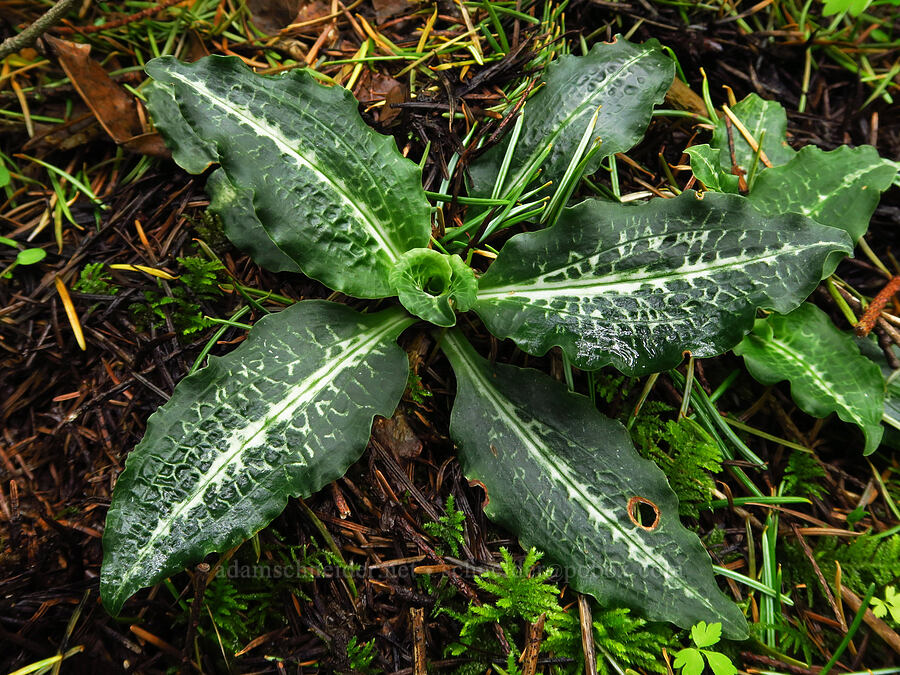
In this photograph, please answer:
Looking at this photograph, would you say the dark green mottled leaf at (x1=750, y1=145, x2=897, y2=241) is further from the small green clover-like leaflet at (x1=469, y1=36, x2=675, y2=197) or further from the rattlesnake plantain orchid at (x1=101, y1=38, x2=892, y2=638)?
the small green clover-like leaflet at (x1=469, y1=36, x2=675, y2=197)

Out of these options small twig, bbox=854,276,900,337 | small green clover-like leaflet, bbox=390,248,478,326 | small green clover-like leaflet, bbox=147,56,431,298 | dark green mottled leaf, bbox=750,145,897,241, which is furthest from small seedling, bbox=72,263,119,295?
small twig, bbox=854,276,900,337

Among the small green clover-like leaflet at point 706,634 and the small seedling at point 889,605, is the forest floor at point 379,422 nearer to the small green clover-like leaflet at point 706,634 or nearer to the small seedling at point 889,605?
the small seedling at point 889,605

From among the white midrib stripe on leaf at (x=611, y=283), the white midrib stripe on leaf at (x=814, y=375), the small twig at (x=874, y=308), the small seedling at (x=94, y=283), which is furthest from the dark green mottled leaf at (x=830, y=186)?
the small seedling at (x=94, y=283)

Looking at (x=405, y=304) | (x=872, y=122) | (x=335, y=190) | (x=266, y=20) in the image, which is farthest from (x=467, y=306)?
(x=872, y=122)

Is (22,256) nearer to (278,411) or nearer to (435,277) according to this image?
(278,411)

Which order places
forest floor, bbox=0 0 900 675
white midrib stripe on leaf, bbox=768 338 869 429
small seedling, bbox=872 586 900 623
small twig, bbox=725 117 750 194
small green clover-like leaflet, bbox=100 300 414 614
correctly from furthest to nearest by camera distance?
small twig, bbox=725 117 750 194 → white midrib stripe on leaf, bbox=768 338 869 429 → small seedling, bbox=872 586 900 623 → forest floor, bbox=0 0 900 675 → small green clover-like leaflet, bbox=100 300 414 614
